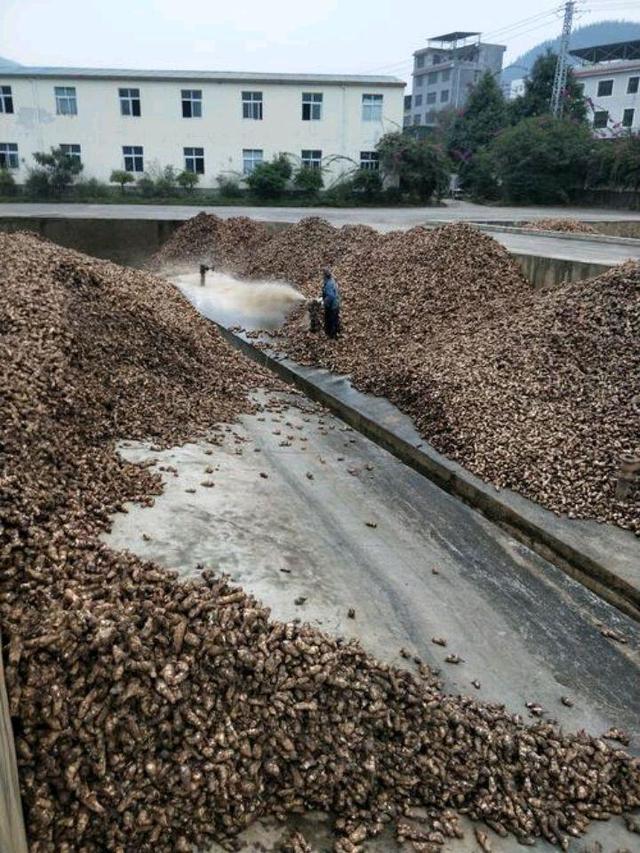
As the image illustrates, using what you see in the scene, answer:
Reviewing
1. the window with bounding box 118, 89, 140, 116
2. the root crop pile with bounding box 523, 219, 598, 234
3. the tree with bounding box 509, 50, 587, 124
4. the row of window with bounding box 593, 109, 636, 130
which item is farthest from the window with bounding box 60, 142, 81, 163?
the row of window with bounding box 593, 109, 636, 130

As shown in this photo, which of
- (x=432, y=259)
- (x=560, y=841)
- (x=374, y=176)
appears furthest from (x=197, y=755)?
(x=374, y=176)

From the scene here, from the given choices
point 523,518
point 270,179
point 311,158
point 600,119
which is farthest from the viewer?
point 600,119

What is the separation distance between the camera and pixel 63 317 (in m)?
10.5

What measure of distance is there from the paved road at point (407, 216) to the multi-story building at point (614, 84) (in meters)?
26.5

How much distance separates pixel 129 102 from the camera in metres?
40.1

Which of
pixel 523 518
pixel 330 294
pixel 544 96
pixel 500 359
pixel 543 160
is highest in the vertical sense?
→ pixel 544 96

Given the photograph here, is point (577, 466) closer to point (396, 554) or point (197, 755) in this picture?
point (396, 554)

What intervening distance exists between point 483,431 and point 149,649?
20.0ft

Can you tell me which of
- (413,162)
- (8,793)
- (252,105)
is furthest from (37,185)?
(8,793)

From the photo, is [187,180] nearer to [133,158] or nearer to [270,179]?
[133,158]

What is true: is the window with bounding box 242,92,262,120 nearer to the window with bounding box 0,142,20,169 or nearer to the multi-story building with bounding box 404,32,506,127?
the window with bounding box 0,142,20,169

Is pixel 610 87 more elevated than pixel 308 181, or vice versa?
pixel 610 87

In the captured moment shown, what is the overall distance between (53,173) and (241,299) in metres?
26.7

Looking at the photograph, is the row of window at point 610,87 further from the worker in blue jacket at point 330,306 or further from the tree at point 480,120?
the worker in blue jacket at point 330,306
